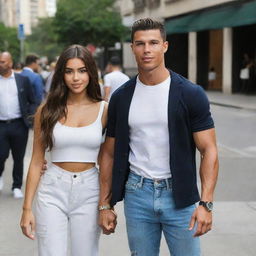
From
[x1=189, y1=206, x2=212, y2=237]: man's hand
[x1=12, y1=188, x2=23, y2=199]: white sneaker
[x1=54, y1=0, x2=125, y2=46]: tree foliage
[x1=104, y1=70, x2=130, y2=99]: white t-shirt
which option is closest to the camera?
[x1=189, y1=206, x2=212, y2=237]: man's hand

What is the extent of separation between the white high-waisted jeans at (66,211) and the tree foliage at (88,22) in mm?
40899

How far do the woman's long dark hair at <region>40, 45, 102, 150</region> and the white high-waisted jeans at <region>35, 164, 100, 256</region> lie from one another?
249 mm

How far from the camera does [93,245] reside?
3.40m

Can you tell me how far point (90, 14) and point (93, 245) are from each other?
4215cm

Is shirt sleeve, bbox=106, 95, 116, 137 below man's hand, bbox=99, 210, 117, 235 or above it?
above

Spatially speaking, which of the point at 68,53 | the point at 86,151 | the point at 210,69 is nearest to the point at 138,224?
the point at 86,151

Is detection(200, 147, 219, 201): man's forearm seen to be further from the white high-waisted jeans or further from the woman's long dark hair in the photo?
the woman's long dark hair

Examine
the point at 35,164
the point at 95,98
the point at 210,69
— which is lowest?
the point at 210,69

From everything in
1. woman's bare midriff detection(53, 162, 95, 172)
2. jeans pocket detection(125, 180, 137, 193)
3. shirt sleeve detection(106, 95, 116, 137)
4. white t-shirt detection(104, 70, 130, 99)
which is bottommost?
white t-shirt detection(104, 70, 130, 99)

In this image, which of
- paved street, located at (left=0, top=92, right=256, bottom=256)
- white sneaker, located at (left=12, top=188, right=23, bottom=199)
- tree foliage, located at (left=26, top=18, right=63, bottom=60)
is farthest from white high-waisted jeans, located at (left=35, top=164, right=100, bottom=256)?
tree foliage, located at (left=26, top=18, right=63, bottom=60)

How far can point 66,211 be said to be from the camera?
3344 millimetres

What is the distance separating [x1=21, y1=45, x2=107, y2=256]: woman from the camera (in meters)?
3.32

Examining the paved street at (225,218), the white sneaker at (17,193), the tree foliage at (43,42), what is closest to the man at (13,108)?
the white sneaker at (17,193)

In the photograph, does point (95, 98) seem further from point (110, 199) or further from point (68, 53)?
point (110, 199)
